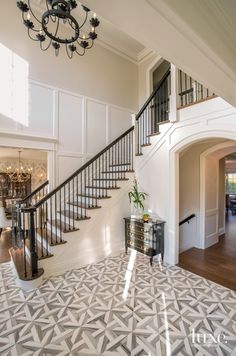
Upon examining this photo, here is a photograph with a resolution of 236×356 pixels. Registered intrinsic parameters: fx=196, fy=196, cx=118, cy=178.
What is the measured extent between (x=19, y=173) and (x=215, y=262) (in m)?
8.33

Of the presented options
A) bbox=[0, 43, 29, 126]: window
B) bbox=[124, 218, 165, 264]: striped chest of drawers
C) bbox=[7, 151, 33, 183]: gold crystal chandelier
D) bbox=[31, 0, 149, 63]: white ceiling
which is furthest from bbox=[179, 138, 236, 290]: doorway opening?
bbox=[7, 151, 33, 183]: gold crystal chandelier

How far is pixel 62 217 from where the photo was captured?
14.4 feet

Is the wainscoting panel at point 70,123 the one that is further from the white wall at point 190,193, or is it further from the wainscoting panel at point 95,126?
the white wall at point 190,193

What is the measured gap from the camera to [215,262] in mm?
4051

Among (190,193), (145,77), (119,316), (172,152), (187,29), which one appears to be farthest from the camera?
(145,77)

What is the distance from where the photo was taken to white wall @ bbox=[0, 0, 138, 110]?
13.8ft

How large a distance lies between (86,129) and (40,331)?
435cm

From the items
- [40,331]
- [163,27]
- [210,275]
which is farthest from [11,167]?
[163,27]

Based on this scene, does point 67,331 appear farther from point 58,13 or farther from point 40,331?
point 58,13

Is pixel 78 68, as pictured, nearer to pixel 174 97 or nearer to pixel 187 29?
pixel 174 97

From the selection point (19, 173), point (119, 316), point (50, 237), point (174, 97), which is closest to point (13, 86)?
point (50, 237)

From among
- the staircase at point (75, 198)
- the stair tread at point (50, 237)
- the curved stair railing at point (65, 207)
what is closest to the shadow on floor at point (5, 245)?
the staircase at point (75, 198)

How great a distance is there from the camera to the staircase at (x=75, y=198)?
3436mm

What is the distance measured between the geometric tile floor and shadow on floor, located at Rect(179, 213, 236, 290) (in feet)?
0.97
